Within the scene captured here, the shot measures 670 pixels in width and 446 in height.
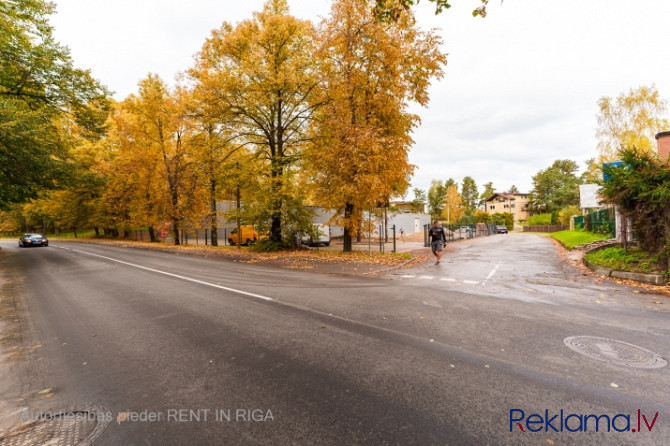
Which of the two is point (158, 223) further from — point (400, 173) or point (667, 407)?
point (667, 407)

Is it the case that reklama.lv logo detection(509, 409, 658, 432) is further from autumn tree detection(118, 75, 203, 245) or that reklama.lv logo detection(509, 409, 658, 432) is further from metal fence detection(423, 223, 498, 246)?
autumn tree detection(118, 75, 203, 245)

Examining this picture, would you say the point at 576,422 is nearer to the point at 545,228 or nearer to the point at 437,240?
the point at 437,240

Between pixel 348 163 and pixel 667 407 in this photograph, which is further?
pixel 348 163

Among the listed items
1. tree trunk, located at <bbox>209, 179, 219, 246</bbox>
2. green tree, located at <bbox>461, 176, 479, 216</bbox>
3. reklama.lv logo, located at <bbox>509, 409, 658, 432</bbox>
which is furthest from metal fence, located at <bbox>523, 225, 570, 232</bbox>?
reklama.lv logo, located at <bbox>509, 409, 658, 432</bbox>

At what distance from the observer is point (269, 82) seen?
14.2m

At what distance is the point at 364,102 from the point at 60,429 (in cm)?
1410

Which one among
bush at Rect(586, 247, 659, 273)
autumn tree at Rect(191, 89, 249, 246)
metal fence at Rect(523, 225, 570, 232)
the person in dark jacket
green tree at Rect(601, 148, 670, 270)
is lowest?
metal fence at Rect(523, 225, 570, 232)

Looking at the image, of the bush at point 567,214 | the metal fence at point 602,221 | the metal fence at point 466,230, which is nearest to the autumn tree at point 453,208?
the metal fence at point 466,230

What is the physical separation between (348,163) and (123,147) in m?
25.7

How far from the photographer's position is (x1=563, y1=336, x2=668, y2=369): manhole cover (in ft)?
11.2

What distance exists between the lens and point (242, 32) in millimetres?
14984

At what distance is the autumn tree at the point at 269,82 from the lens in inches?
571

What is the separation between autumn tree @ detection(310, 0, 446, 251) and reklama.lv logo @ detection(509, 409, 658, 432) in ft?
33.2

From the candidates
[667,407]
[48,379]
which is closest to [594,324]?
[667,407]
